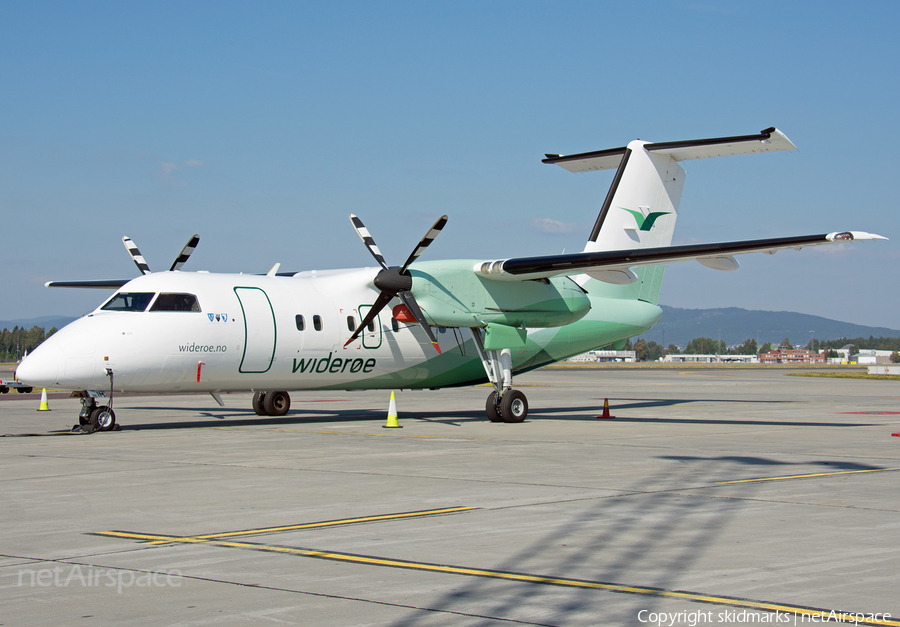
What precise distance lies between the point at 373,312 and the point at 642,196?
8.66m

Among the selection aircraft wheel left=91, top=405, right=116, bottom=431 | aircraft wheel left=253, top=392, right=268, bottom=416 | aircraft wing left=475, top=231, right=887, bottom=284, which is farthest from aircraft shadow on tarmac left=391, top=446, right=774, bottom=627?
aircraft wheel left=253, top=392, right=268, bottom=416

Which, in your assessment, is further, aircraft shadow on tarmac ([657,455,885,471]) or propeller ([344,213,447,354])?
propeller ([344,213,447,354])

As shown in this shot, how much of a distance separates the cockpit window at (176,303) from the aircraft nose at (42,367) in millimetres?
2058

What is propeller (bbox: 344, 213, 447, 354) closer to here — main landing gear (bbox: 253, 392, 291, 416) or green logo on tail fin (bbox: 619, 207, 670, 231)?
main landing gear (bbox: 253, 392, 291, 416)

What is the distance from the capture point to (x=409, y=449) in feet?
48.4

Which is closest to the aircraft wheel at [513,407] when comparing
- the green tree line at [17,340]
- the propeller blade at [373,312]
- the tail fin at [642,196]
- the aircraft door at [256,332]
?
the propeller blade at [373,312]

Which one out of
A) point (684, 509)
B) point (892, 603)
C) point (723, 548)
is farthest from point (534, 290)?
point (892, 603)

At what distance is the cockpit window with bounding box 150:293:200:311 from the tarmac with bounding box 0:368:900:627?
2.72 m

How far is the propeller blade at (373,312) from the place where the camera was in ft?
66.9

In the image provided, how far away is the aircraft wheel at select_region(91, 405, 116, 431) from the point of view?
17.7 metres

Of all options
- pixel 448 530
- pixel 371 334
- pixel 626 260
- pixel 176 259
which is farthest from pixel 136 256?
pixel 448 530

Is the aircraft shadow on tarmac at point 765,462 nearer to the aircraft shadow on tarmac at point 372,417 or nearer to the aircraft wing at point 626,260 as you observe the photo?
the aircraft wing at point 626,260

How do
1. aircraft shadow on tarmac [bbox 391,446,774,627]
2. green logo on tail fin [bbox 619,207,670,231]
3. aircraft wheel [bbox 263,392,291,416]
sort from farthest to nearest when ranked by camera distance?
green logo on tail fin [bbox 619,207,670,231] < aircraft wheel [bbox 263,392,291,416] < aircraft shadow on tarmac [bbox 391,446,774,627]

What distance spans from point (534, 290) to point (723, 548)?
15.0 meters
